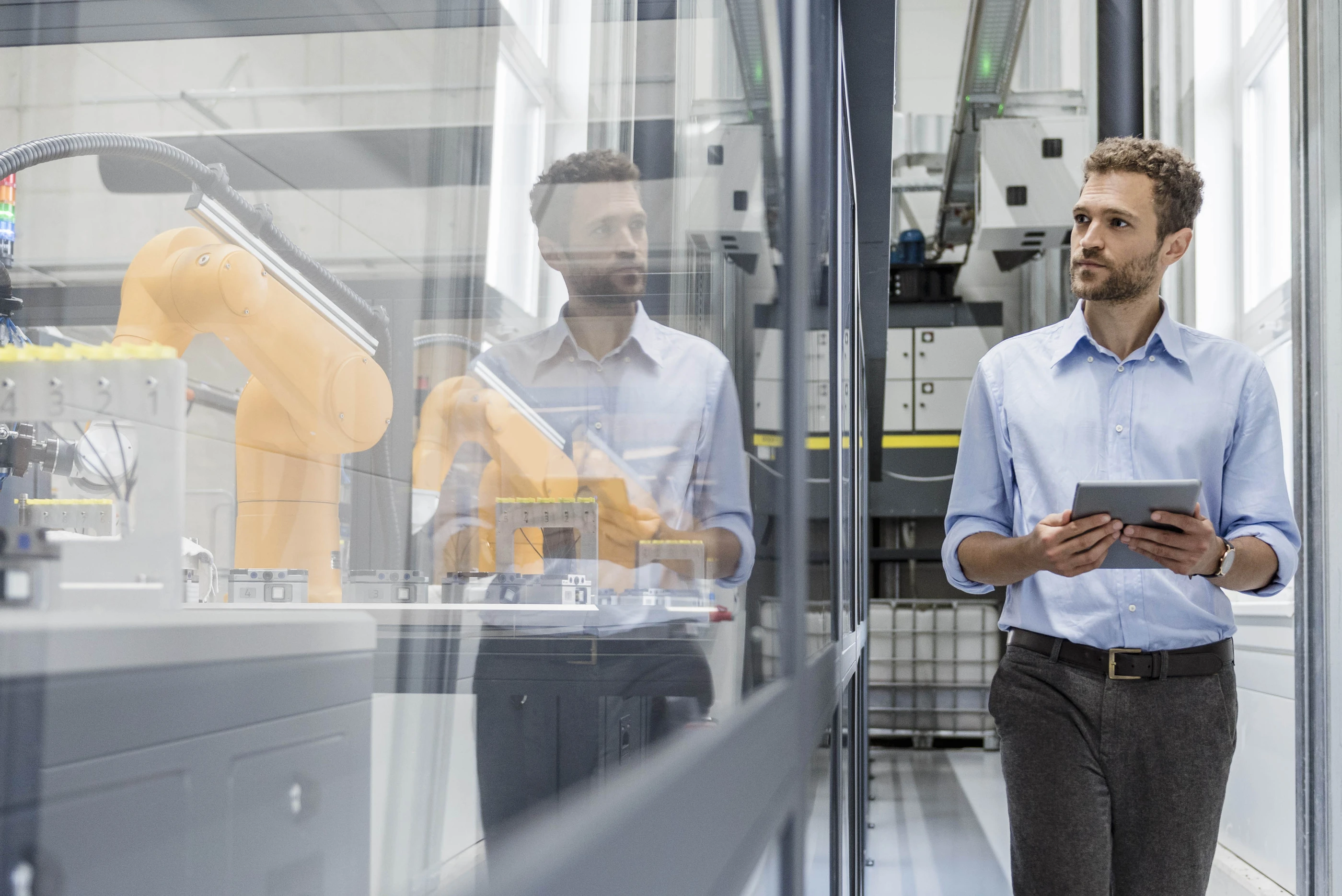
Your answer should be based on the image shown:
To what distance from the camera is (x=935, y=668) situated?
624 centimetres

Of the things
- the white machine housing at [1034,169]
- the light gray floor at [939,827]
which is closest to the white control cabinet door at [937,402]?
the white machine housing at [1034,169]

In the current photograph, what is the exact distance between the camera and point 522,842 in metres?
0.24

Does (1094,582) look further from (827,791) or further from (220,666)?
(220,666)

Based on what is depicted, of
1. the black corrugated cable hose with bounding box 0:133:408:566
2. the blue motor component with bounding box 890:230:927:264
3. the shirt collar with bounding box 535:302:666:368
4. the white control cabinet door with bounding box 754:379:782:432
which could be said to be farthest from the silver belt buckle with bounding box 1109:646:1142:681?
the blue motor component with bounding box 890:230:927:264

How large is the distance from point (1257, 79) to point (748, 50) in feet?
11.1

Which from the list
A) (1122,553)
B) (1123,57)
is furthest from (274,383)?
(1123,57)

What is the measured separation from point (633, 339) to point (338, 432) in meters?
0.17

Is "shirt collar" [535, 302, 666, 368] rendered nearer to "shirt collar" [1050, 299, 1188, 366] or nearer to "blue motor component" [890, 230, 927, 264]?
"shirt collar" [1050, 299, 1188, 366]

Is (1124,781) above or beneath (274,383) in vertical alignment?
beneath

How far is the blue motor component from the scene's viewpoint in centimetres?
722

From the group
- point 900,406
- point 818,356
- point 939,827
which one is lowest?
point 939,827

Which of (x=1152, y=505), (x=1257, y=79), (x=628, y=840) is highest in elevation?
(x=1257, y=79)

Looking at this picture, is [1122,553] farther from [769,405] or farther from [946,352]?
[946,352]

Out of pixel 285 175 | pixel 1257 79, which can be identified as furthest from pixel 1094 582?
pixel 1257 79
